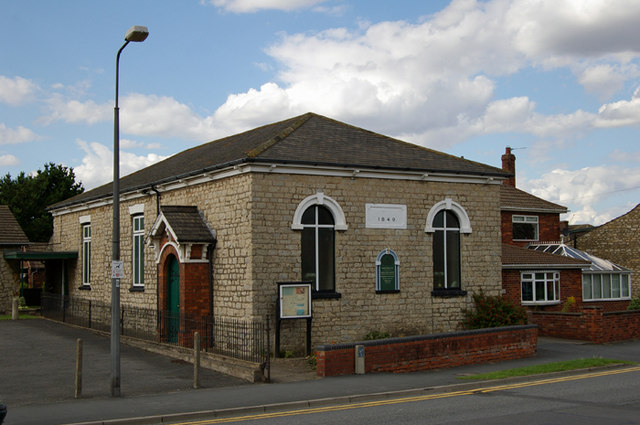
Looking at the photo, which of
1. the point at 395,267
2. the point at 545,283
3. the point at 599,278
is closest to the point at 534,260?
the point at 545,283

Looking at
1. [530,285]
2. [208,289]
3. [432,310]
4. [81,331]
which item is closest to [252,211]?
[208,289]

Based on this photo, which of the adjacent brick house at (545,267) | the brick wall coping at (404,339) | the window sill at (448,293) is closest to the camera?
the brick wall coping at (404,339)

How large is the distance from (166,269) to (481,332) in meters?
9.19

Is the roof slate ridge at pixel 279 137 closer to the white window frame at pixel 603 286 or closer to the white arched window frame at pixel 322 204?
the white arched window frame at pixel 322 204

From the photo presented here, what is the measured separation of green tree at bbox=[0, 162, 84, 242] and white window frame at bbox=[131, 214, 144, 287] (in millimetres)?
36652

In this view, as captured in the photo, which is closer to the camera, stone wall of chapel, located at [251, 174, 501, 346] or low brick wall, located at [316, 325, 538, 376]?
low brick wall, located at [316, 325, 538, 376]

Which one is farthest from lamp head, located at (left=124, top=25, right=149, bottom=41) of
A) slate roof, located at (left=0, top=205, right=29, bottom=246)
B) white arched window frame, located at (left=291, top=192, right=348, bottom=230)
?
slate roof, located at (left=0, top=205, right=29, bottom=246)

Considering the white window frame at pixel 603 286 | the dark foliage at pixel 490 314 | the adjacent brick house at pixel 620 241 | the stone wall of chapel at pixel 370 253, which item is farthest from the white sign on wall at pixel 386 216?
the adjacent brick house at pixel 620 241

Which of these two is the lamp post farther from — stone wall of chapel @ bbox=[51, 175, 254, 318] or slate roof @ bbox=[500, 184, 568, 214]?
slate roof @ bbox=[500, 184, 568, 214]

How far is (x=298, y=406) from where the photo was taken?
1224cm

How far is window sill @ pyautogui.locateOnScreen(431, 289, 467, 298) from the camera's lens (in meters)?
21.0

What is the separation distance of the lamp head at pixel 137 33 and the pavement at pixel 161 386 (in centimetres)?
637

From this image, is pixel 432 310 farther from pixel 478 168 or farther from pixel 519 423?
pixel 519 423

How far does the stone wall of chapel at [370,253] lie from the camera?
60.4 feet
